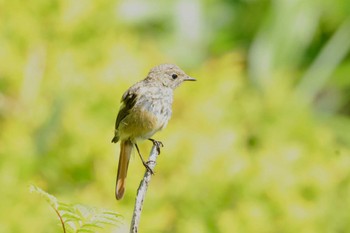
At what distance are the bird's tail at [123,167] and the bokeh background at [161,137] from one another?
413 mm

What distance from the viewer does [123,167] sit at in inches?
103

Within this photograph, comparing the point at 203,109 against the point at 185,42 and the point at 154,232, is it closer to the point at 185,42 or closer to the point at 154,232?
the point at 154,232

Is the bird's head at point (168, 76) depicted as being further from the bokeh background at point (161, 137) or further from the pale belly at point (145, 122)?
the bokeh background at point (161, 137)

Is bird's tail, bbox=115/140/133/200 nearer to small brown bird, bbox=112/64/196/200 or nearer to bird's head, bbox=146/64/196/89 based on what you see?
small brown bird, bbox=112/64/196/200

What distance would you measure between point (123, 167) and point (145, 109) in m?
0.21

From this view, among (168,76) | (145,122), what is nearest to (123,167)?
(145,122)

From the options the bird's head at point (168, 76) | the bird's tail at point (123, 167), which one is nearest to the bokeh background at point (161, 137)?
the bird's tail at point (123, 167)

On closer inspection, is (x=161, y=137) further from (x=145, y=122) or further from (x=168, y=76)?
(x=145, y=122)

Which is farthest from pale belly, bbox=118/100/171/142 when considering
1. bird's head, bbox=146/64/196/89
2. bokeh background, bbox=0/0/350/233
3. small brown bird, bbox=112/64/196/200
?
bokeh background, bbox=0/0/350/233

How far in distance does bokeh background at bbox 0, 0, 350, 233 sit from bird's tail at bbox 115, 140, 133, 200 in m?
0.41

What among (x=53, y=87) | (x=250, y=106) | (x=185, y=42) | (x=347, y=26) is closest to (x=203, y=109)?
(x=250, y=106)

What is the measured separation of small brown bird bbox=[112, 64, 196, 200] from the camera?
2672 mm

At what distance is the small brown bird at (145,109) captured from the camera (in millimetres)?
2672

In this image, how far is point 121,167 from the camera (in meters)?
2.62
